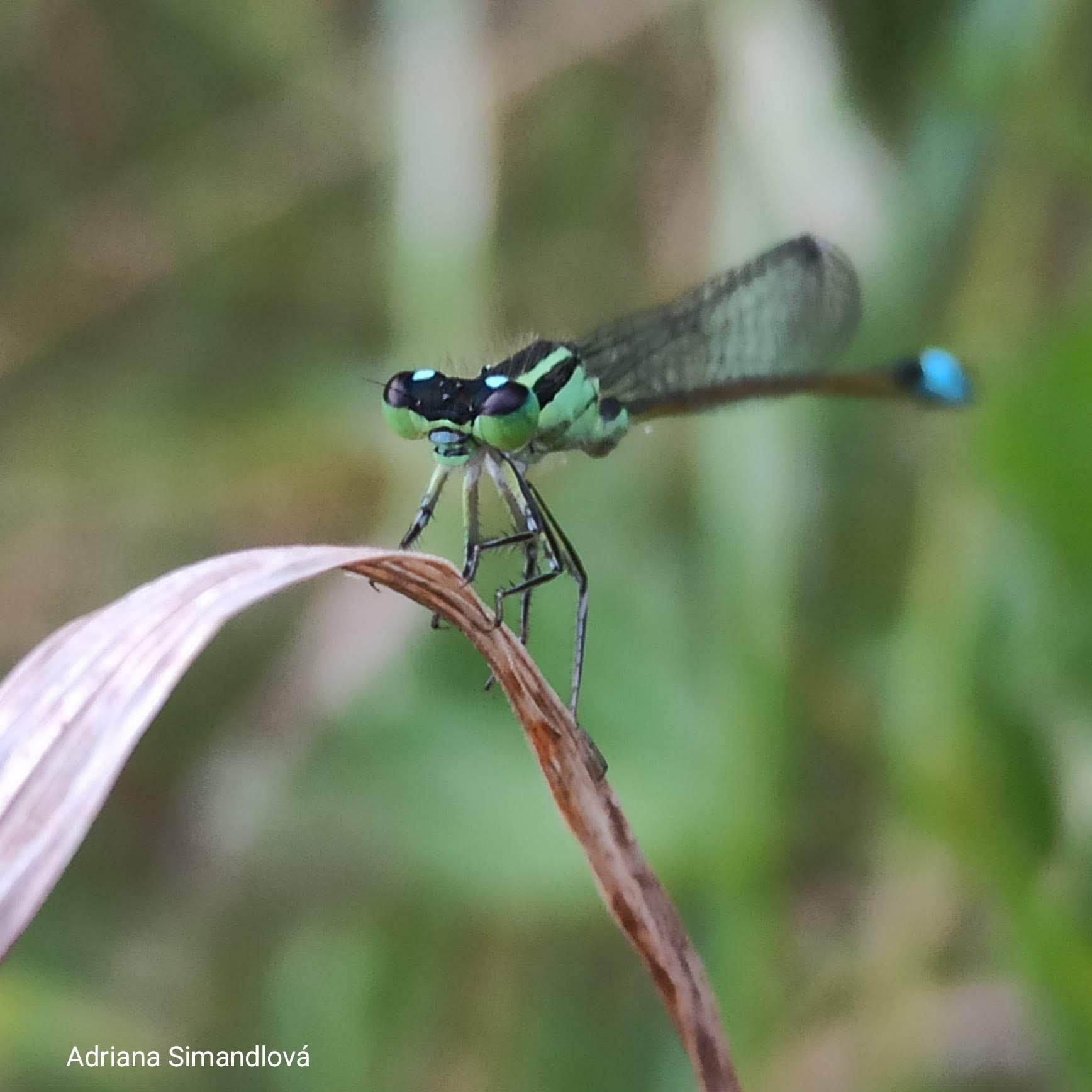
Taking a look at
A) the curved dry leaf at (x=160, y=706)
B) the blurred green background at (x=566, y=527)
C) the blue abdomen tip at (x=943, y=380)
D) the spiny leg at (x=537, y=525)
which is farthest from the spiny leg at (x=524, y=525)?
the blue abdomen tip at (x=943, y=380)

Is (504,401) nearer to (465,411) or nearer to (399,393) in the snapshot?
(465,411)

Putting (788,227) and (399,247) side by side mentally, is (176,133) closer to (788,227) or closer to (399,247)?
(399,247)

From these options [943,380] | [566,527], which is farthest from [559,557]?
[566,527]

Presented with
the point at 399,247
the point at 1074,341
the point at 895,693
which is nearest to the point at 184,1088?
the point at 895,693

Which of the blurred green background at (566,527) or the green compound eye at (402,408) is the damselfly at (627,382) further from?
the blurred green background at (566,527)

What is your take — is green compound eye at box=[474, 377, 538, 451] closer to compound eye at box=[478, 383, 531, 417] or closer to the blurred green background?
compound eye at box=[478, 383, 531, 417]

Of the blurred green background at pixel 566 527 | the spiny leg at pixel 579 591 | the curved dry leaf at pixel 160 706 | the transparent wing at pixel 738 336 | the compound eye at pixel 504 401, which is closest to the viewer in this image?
the curved dry leaf at pixel 160 706
